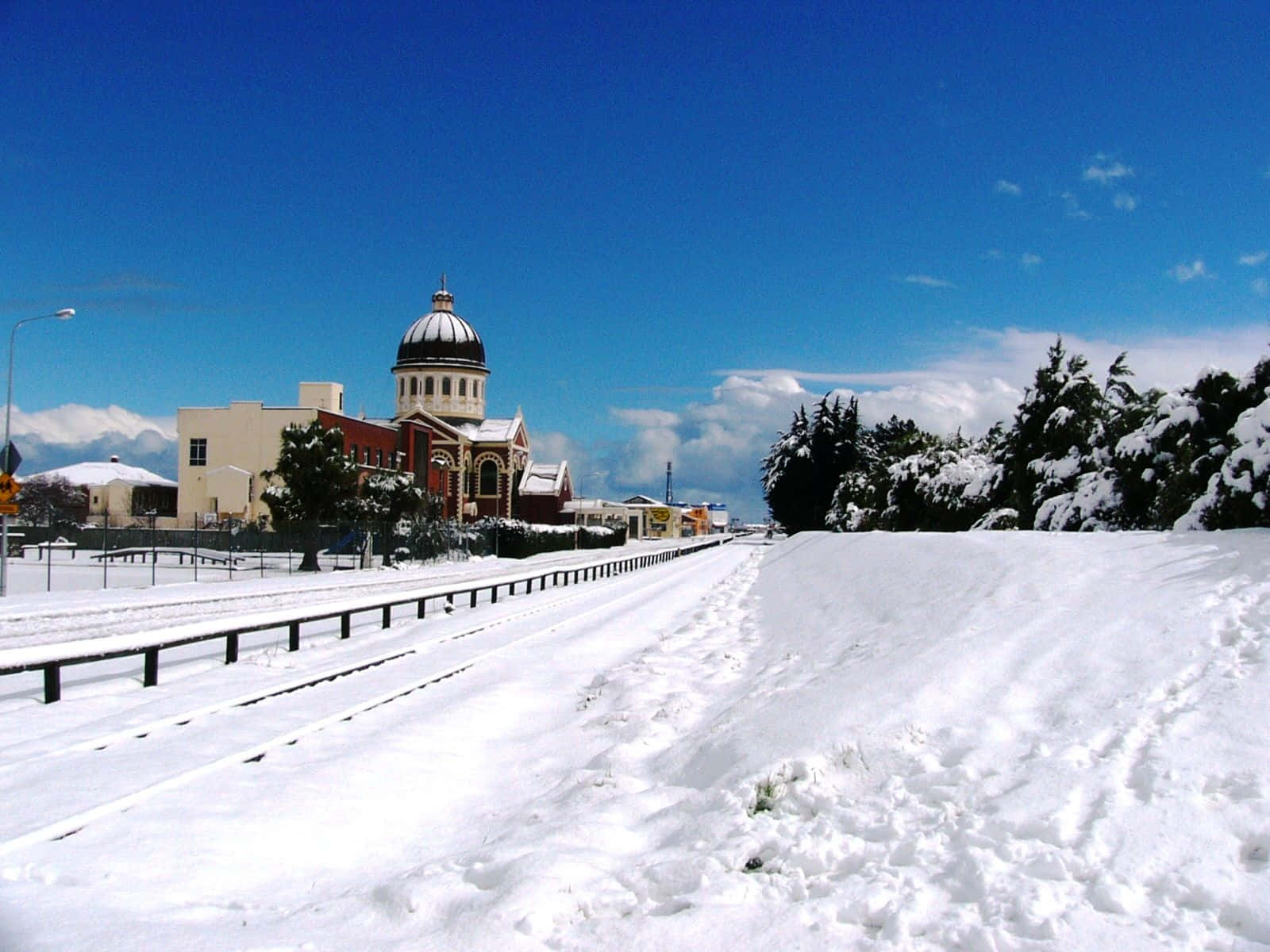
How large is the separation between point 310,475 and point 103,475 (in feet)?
163

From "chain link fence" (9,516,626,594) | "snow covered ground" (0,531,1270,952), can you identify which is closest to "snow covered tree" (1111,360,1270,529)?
"snow covered ground" (0,531,1270,952)

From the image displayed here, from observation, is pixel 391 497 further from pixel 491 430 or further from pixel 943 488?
pixel 491 430

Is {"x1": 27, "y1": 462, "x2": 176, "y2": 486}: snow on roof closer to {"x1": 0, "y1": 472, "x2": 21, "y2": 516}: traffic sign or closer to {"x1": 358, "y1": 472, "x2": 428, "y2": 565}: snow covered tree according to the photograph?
{"x1": 358, "y1": 472, "x2": 428, "y2": 565}: snow covered tree

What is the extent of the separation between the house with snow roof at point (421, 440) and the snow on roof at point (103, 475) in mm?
14918

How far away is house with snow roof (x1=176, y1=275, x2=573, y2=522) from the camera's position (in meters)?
71.6

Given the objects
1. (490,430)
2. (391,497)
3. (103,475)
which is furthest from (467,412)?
(391,497)

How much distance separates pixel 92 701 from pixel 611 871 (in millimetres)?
7511

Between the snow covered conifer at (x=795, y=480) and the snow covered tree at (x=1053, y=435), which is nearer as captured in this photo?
the snow covered tree at (x=1053, y=435)

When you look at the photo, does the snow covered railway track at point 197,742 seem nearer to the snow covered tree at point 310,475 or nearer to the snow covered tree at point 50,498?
the snow covered tree at point 310,475

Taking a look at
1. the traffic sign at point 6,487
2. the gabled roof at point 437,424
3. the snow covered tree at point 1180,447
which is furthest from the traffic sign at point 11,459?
the gabled roof at point 437,424

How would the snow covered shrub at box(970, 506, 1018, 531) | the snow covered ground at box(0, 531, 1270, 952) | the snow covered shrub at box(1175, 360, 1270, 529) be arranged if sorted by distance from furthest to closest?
the snow covered shrub at box(970, 506, 1018, 531)
the snow covered shrub at box(1175, 360, 1270, 529)
the snow covered ground at box(0, 531, 1270, 952)

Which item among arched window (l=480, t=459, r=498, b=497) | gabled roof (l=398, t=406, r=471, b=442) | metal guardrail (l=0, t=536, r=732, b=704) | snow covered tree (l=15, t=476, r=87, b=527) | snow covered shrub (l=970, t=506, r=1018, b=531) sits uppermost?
gabled roof (l=398, t=406, r=471, b=442)

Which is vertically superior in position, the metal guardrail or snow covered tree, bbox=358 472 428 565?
snow covered tree, bbox=358 472 428 565

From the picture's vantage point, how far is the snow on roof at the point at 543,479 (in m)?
110
